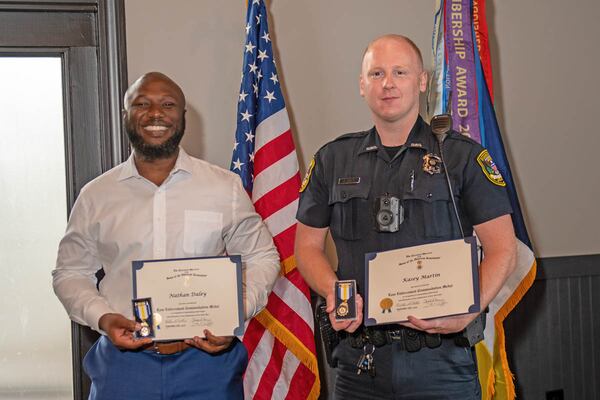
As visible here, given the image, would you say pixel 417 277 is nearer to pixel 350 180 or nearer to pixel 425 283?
pixel 425 283

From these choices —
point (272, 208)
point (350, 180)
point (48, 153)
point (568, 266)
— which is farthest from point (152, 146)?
point (568, 266)

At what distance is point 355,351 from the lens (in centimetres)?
220

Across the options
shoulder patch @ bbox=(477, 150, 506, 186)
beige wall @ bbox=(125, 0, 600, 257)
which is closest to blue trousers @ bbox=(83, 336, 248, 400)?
shoulder patch @ bbox=(477, 150, 506, 186)

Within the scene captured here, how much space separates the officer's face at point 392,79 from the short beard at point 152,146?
0.65 metres

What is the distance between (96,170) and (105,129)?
0.62ft

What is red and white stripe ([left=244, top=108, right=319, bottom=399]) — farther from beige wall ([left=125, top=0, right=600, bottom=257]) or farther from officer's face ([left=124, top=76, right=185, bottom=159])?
officer's face ([left=124, top=76, right=185, bottom=159])

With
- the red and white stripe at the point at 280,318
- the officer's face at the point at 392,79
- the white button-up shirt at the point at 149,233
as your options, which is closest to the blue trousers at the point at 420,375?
the white button-up shirt at the point at 149,233

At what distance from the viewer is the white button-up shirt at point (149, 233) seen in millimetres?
2453

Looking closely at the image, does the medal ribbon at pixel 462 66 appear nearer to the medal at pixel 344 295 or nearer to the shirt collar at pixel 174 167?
the shirt collar at pixel 174 167

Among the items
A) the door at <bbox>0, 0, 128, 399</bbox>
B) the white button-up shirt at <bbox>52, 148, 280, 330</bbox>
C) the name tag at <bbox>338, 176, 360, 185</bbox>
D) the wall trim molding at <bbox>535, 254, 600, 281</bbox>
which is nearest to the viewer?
the name tag at <bbox>338, 176, 360, 185</bbox>

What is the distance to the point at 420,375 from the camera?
6.96 feet

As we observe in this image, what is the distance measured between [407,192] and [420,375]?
1.64ft

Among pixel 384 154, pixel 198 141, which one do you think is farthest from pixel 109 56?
pixel 384 154

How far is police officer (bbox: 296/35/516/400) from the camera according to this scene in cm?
213
